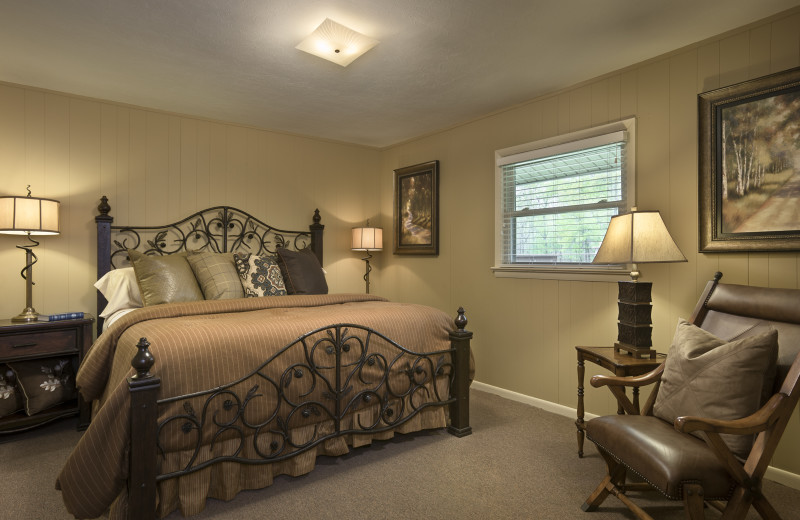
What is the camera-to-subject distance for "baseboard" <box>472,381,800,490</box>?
2.27m

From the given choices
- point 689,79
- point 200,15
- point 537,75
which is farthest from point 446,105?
point 200,15

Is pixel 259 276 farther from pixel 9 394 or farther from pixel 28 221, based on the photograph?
pixel 9 394

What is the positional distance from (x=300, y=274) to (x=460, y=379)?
1.59 m

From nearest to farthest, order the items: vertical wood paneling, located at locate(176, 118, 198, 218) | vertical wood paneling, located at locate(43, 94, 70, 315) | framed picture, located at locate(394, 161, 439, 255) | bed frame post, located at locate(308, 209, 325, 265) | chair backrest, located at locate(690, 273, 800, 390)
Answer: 1. chair backrest, located at locate(690, 273, 800, 390)
2. vertical wood paneling, located at locate(43, 94, 70, 315)
3. vertical wood paneling, located at locate(176, 118, 198, 218)
4. framed picture, located at locate(394, 161, 439, 255)
5. bed frame post, located at locate(308, 209, 325, 265)

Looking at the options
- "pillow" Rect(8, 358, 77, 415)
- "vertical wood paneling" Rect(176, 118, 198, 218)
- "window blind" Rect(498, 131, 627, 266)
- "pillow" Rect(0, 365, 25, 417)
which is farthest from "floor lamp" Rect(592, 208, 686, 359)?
"pillow" Rect(0, 365, 25, 417)

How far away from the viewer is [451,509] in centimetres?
202

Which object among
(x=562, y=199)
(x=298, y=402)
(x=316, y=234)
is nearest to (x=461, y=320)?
(x=298, y=402)

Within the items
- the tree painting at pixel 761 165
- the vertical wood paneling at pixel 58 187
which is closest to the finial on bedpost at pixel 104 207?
the vertical wood paneling at pixel 58 187

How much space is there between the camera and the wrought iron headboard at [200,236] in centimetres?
343

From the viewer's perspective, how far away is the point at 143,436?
175cm

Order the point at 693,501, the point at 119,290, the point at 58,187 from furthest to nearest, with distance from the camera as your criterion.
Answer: the point at 58,187 → the point at 119,290 → the point at 693,501

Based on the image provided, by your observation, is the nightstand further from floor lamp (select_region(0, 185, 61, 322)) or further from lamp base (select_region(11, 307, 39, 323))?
floor lamp (select_region(0, 185, 61, 322))

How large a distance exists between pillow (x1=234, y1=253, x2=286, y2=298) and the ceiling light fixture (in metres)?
1.63

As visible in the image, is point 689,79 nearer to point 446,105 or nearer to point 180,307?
point 446,105
